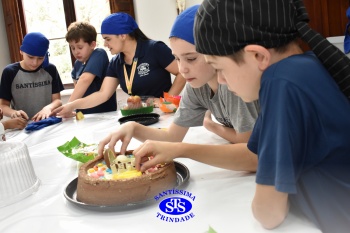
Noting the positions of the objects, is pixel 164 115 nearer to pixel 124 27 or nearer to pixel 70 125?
pixel 70 125

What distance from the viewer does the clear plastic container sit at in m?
1.03

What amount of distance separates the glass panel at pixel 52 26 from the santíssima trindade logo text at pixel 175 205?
453 cm

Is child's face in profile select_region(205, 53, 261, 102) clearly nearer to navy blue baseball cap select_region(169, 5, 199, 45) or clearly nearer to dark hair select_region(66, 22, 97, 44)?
navy blue baseball cap select_region(169, 5, 199, 45)

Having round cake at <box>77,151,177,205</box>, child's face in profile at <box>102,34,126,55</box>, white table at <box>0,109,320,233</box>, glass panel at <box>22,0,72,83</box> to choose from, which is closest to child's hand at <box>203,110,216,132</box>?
white table at <box>0,109,320,233</box>

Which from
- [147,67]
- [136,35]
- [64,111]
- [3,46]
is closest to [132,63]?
[147,67]

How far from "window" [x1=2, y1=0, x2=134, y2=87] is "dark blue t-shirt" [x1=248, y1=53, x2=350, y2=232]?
4394 mm

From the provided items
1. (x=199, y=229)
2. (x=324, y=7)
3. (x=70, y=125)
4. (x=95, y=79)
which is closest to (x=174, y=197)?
(x=199, y=229)

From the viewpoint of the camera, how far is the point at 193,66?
119 centimetres

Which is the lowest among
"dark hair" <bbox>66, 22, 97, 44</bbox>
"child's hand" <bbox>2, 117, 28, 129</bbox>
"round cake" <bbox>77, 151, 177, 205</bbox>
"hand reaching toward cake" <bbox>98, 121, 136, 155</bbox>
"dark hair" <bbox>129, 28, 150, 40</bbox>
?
"child's hand" <bbox>2, 117, 28, 129</bbox>

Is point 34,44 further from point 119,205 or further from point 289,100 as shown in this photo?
point 289,100

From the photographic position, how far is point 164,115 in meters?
2.22

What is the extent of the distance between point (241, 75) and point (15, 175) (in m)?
0.74

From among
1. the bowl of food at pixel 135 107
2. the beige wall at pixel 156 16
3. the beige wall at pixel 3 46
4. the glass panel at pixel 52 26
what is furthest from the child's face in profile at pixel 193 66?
the beige wall at pixel 3 46

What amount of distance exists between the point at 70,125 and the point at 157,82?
0.79 metres
